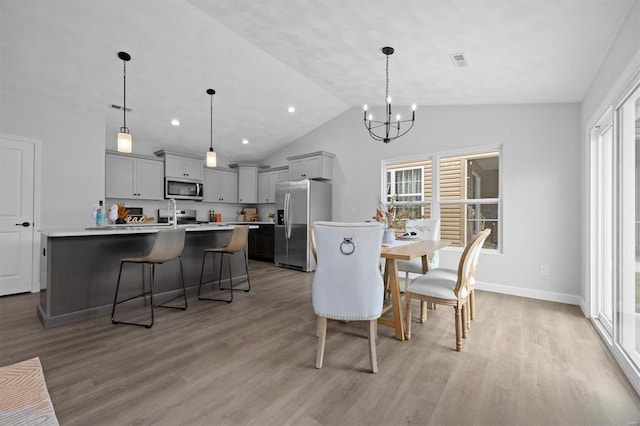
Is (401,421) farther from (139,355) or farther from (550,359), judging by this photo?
(139,355)

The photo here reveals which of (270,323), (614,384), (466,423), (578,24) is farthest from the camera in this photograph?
(270,323)

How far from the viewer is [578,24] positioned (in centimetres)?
215

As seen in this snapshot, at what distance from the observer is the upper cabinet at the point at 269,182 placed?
6.81m

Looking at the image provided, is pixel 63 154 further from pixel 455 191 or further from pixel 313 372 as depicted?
pixel 455 191

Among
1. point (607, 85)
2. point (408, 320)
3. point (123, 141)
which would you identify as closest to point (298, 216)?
point (123, 141)

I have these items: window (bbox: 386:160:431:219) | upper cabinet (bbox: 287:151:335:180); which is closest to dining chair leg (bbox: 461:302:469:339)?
window (bbox: 386:160:431:219)

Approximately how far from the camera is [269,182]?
23.1 feet

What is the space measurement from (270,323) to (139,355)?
3.64 ft

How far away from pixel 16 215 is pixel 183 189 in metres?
2.58

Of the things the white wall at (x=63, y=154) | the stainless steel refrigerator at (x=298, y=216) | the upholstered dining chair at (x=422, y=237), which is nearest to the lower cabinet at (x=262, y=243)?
the stainless steel refrigerator at (x=298, y=216)

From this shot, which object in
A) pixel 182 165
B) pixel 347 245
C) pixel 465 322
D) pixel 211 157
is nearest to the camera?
pixel 347 245

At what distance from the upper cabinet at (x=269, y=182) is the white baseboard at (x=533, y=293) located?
4.45 m

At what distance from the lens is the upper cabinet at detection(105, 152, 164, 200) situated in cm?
521

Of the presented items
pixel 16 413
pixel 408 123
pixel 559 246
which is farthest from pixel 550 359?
pixel 408 123
